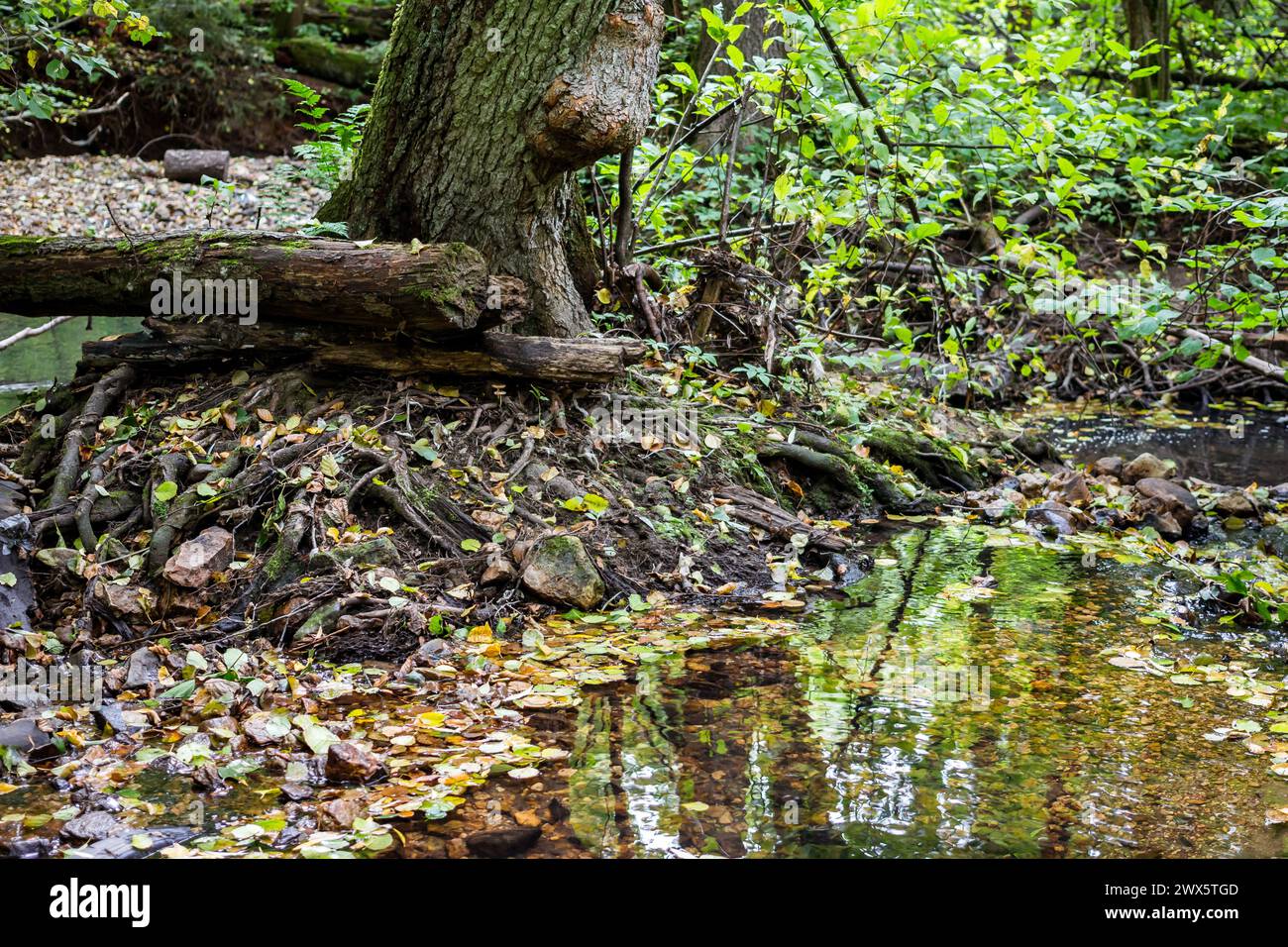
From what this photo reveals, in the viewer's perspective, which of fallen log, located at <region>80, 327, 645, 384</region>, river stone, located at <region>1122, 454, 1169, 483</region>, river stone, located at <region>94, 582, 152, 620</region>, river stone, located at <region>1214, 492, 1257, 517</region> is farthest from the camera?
river stone, located at <region>1122, 454, 1169, 483</region>

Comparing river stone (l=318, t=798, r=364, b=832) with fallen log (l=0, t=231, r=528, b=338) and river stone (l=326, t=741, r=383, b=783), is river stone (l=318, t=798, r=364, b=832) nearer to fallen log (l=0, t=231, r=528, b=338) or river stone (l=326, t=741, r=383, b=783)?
river stone (l=326, t=741, r=383, b=783)

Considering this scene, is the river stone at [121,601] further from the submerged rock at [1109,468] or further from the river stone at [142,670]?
the submerged rock at [1109,468]

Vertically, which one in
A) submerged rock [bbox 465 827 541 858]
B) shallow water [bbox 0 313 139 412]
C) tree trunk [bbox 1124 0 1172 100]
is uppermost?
tree trunk [bbox 1124 0 1172 100]

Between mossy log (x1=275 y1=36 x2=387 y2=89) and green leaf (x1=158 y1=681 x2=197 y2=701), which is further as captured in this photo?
mossy log (x1=275 y1=36 x2=387 y2=89)

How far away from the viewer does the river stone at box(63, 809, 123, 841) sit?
2867 mm

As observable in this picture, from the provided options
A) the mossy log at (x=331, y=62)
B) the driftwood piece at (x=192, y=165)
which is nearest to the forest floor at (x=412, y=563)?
the driftwood piece at (x=192, y=165)

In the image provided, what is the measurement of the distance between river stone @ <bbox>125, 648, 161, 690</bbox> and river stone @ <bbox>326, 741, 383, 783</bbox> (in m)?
1.08

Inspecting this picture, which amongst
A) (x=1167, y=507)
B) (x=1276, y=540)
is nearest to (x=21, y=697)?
(x=1167, y=507)

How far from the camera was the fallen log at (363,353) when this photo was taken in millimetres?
5547

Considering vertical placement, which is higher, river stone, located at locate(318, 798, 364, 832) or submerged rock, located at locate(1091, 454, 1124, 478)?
submerged rock, located at locate(1091, 454, 1124, 478)

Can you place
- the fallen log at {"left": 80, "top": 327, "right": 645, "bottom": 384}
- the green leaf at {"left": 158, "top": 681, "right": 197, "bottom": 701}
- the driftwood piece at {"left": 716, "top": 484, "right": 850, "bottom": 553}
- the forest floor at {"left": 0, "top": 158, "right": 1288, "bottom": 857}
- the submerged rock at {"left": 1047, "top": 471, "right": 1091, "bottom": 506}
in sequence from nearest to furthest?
the forest floor at {"left": 0, "top": 158, "right": 1288, "bottom": 857} < the green leaf at {"left": 158, "top": 681, "right": 197, "bottom": 701} < the fallen log at {"left": 80, "top": 327, "right": 645, "bottom": 384} < the driftwood piece at {"left": 716, "top": 484, "right": 850, "bottom": 553} < the submerged rock at {"left": 1047, "top": 471, "right": 1091, "bottom": 506}

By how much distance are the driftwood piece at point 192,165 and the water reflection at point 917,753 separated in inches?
585

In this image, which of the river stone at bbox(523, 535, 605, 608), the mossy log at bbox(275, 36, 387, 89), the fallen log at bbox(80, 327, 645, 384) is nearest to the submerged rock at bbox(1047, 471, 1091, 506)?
the fallen log at bbox(80, 327, 645, 384)
